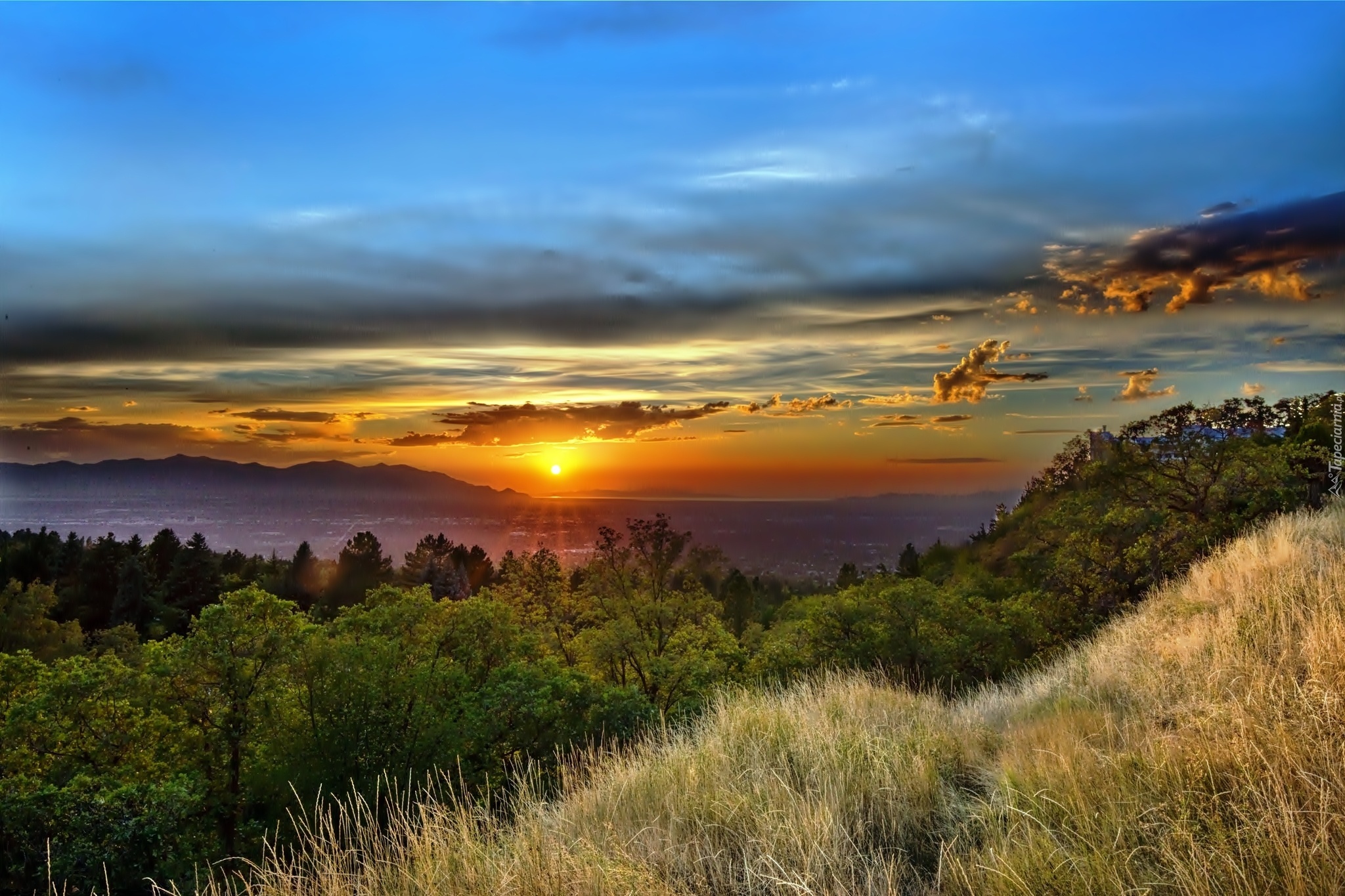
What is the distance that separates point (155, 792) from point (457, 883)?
9.35 metres

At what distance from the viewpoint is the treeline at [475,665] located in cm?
1402

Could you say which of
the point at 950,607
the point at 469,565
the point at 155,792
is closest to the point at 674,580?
the point at 950,607

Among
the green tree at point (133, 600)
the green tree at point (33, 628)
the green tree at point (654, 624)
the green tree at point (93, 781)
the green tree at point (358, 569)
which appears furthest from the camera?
the green tree at point (358, 569)

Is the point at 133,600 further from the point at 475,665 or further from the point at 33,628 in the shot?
the point at 475,665

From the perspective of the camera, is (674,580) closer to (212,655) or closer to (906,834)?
(212,655)

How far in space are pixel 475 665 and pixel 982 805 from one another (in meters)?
15.9

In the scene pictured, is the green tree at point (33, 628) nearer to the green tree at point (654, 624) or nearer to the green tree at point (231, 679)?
the green tree at point (654, 624)

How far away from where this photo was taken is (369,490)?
13488 centimetres

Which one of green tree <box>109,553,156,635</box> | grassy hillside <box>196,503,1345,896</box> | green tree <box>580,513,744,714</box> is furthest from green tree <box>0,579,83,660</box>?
grassy hillside <box>196,503,1345,896</box>

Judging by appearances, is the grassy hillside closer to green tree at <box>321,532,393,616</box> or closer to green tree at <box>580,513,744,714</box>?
green tree at <box>580,513,744,714</box>

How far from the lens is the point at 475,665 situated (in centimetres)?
2042

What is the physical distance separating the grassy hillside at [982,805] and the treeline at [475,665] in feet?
11.2

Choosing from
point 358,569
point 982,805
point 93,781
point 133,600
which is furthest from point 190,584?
point 982,805

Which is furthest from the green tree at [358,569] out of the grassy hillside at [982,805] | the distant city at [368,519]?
the grassy hillside at [982,805]
